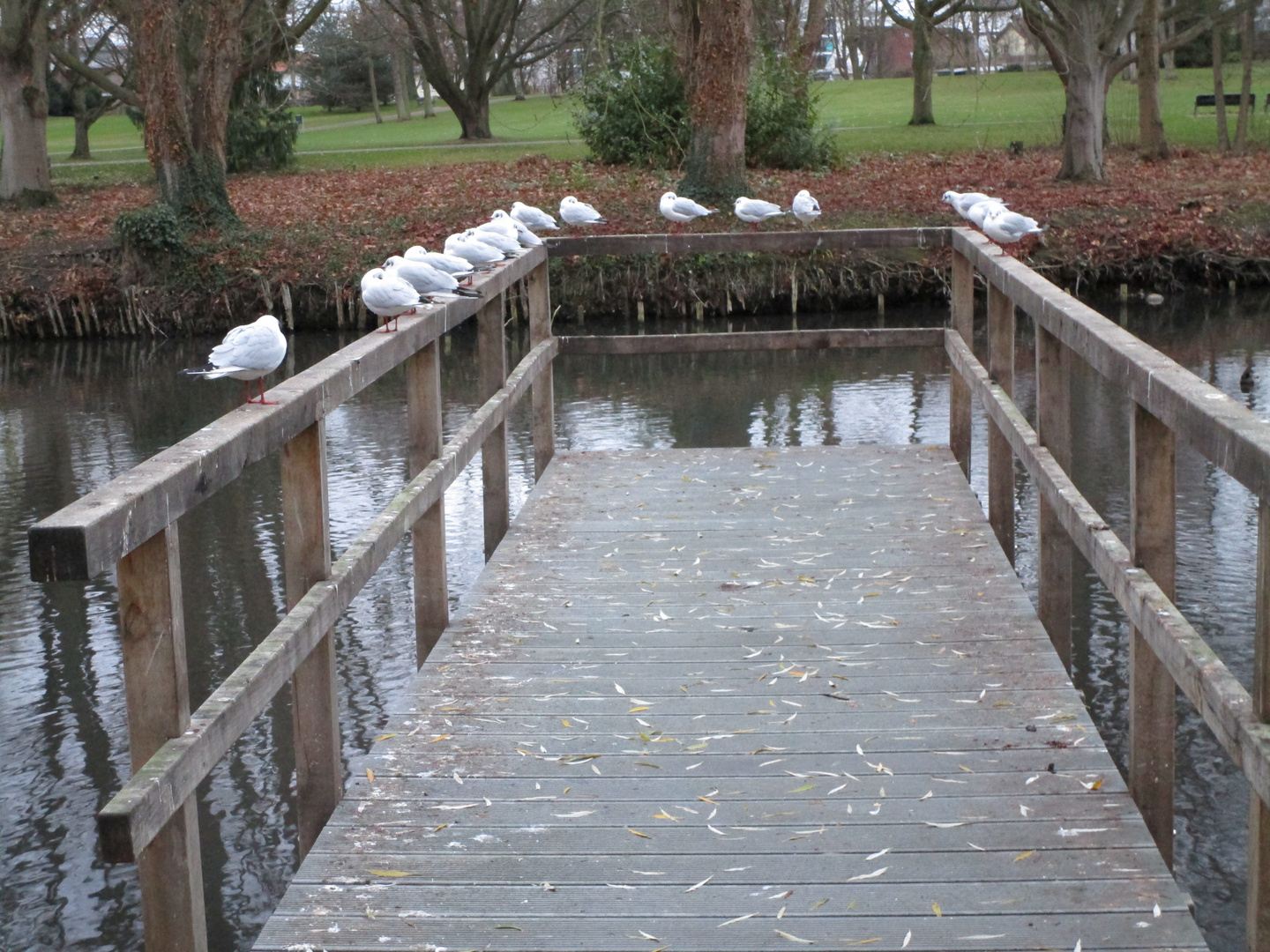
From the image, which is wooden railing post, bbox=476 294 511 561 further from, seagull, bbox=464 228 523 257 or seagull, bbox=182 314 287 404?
seagull, bbox=182 314 287 404

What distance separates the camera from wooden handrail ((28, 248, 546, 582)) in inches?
90.2

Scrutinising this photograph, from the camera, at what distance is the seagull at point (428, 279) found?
580cm

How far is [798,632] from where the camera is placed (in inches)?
203

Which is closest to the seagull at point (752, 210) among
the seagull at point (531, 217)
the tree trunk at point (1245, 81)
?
the seagull at point (531, 217)

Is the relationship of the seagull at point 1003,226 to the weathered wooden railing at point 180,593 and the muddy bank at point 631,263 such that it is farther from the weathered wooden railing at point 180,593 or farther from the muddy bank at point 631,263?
the muddy bank at point 631,263

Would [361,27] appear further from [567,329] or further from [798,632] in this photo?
[798,632]

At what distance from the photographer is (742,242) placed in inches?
319

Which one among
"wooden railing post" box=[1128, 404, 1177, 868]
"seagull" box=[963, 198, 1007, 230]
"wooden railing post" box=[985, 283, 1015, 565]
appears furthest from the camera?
"seagull" box=[963, 198, 1007, 230]

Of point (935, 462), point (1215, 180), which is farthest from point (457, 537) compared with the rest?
point (1215, 180)

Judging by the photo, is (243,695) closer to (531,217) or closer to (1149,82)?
(531,217)

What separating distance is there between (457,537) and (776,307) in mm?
9895

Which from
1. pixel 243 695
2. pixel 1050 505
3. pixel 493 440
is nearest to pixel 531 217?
pixel 493 440

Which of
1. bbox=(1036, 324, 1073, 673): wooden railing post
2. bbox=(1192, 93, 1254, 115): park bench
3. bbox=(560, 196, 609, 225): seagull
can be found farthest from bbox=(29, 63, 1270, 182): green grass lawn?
bbox=(1036, 324, 1073, 673): wooden railing post

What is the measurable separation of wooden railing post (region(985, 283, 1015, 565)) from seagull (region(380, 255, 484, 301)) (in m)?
2.20
